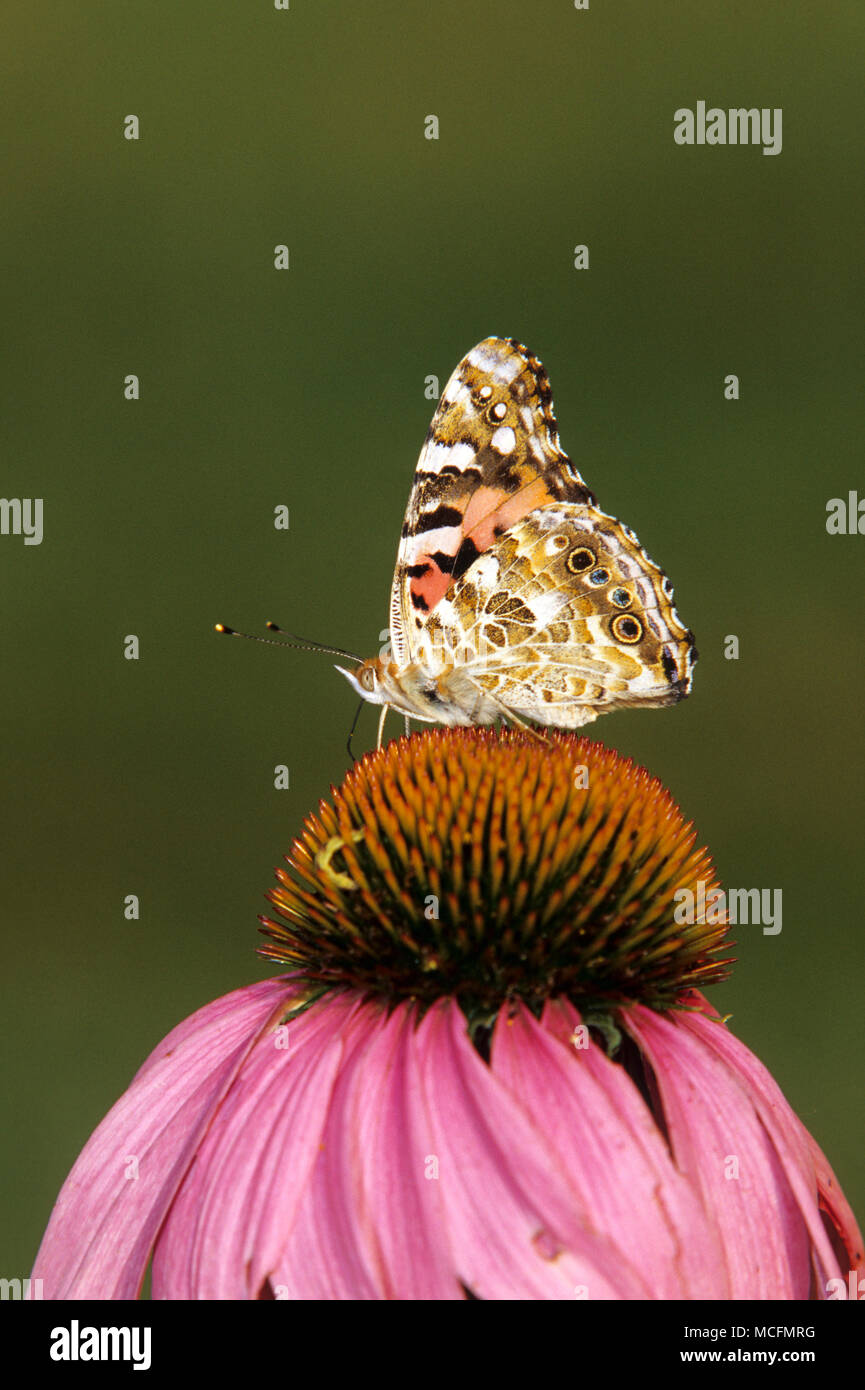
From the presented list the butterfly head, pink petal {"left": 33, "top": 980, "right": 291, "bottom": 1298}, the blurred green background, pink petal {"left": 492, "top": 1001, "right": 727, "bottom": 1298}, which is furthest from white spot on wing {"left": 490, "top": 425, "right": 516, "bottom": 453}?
the blurred green background

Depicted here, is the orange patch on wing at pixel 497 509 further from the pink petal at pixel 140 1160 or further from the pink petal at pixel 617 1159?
the pink petal at pixel 617 1159

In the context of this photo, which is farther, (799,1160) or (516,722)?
(516,722)

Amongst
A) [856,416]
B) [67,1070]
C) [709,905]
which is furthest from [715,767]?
[709,905]

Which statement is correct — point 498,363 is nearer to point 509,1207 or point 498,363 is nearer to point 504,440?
point 504,440

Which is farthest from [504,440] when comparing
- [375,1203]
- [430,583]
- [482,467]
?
[375,1203]
